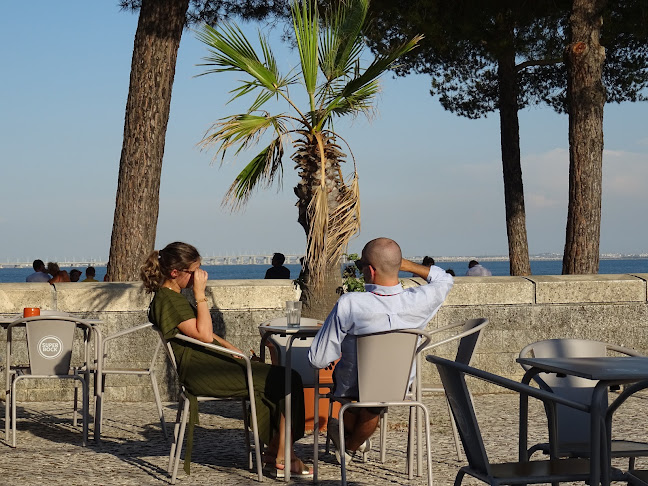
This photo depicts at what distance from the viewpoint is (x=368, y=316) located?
13.4ft

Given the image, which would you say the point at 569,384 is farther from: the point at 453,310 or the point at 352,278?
the point at 453,310

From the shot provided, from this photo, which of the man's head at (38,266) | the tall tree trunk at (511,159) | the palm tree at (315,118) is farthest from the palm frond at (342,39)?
the man's head at (38,266)

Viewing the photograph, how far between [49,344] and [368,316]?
2264 millimetres

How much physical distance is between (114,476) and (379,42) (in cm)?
1045

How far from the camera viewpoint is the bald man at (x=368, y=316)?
404 cm

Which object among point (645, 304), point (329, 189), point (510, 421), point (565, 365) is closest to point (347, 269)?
point (329, 189)

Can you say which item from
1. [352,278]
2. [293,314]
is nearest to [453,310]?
[352,278]

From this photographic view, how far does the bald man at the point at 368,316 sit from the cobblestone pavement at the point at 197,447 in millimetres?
374

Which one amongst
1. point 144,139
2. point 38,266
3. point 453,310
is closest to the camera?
point 453,310

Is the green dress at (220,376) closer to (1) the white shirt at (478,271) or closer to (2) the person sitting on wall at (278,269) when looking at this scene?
(2) the person sitting on wall at (278,269)

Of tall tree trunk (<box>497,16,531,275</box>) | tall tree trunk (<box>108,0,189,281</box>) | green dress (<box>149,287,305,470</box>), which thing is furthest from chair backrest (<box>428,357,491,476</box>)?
tall tree trunk (<box>497,16,531,275</box>)

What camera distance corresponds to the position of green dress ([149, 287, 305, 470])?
4477mm

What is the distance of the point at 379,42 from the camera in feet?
45.8

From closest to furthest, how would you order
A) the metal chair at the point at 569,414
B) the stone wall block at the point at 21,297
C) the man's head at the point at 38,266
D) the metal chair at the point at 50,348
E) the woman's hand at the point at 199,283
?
the metal chair at the point at 569,414 → the woman's hand at the point at 199,283 → the metal chair at the point at 50,348 → the stone wall block at the point at 21,297 → the man's head at the point at 38,266
